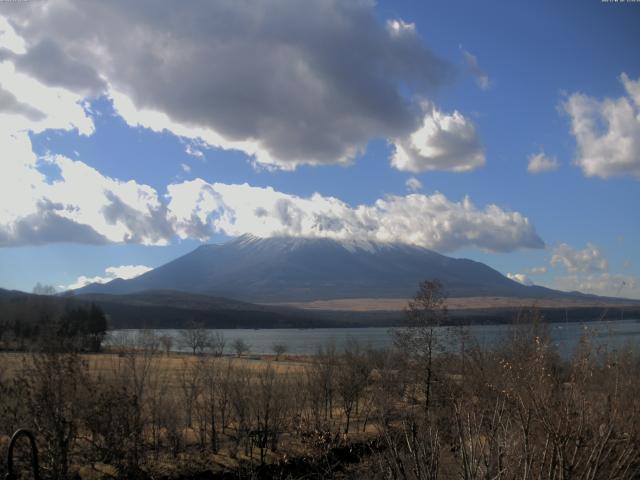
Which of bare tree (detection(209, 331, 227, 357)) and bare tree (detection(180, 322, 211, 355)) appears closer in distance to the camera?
bare tree (detection(209, 331, 227, 357))

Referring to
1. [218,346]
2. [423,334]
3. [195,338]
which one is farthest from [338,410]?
[195,338]

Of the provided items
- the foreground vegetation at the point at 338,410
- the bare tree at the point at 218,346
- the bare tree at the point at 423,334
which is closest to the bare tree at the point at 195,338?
the bare tree at the point at 218,346

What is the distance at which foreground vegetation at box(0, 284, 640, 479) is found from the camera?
7.41 m

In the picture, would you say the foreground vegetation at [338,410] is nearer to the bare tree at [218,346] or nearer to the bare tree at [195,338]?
the bare tree at [218,346]

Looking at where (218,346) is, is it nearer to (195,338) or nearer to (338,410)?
(338,410)

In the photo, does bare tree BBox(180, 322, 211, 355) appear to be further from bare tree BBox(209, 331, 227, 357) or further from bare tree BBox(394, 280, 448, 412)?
bare tree BBox(394, 280, 448, 412)

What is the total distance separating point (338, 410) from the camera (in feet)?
118

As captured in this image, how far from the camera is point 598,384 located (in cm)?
1273

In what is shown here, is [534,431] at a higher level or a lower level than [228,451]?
higher

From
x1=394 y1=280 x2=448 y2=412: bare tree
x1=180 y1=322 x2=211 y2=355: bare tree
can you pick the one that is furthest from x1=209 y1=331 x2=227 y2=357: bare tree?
x1=394 y1=280 x2=448 y2=412: bare tree

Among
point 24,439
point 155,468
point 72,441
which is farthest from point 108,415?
point 155,468

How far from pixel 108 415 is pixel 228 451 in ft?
23.9

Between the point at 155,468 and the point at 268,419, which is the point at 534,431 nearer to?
the point at 155,468

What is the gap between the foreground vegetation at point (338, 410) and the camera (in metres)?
7.41
